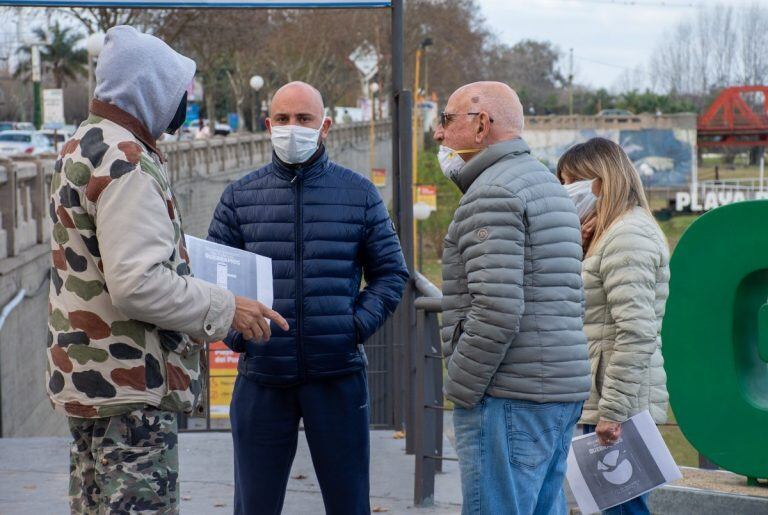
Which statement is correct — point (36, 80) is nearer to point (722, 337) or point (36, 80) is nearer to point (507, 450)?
point (722, 337)

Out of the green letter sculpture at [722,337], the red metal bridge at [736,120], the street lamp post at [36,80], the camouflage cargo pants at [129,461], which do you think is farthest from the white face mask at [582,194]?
the red metal bridge at [736,120]

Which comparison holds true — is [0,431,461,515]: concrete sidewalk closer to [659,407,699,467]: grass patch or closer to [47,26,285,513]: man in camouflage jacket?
[47,26,285,513]: man in camouflage jacket

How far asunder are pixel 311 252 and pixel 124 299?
1.31 metres

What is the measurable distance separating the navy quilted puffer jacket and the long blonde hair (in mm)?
759

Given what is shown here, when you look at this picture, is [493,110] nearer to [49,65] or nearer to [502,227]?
[502,227]

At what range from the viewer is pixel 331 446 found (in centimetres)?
422

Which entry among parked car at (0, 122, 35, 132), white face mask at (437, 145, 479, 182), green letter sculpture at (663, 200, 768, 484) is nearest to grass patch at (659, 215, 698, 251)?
parked car at (0, 122, 35, 132)

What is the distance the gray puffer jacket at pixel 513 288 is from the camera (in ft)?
11.0

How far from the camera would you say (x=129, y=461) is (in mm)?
3029

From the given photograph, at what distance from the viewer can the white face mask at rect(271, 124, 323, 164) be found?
13.8 ft

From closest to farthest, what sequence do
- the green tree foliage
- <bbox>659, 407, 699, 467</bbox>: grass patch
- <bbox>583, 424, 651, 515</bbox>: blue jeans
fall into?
<bbox>583, 424, 651, 515</bbox>: blue jeans < <bbox>659, 407, 699, 467</bbox>: grass patch < the green tree foliage

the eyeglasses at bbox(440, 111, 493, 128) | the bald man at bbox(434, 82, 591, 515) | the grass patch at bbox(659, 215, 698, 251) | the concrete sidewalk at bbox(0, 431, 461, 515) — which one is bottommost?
the grass patch at bbox(659, 215, 698, 251)

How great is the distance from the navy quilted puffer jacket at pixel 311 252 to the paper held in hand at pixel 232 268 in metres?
0.29

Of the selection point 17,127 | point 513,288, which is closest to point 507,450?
point 513,288
